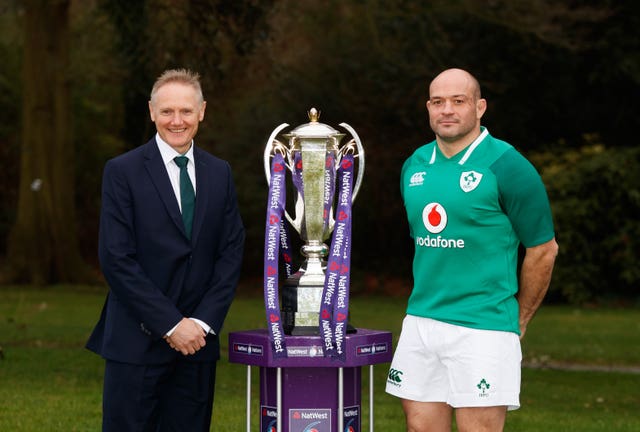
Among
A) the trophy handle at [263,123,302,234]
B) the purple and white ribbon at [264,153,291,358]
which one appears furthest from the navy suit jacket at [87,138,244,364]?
the trophy handle at [263,123,302,234]

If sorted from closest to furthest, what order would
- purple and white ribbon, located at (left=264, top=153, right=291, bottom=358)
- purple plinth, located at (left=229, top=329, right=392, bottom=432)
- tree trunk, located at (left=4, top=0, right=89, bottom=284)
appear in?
1. purple and white ribbon, located at (left=264, top=153, right=291, bottom=358)
2. purple plinth, located at (left=229, top=329, right=392, bottom=432)
3. tree trunk, located at (left=4, top=0, right=89, bottom=284)

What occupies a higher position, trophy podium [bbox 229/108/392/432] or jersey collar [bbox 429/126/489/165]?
jersey collar [bbox 429/126/489/165]

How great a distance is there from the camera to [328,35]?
80.8ft

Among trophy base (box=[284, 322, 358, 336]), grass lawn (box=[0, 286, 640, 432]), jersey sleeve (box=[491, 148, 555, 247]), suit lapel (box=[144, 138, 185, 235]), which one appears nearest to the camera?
jersey sleeve (box=[491, 148, 555, 247])

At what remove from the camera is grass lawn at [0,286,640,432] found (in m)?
8.83

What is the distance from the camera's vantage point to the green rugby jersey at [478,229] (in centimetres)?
470

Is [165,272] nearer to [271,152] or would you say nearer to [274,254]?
[274,254]

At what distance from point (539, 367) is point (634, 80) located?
34.2 feet

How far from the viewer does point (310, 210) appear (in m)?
5.48

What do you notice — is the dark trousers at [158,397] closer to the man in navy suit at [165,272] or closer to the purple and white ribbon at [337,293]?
the man in navy suit at [165,272]

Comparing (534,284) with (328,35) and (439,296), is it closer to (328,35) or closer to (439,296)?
(439,296)

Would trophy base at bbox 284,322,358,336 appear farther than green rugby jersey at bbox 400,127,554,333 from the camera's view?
Yes

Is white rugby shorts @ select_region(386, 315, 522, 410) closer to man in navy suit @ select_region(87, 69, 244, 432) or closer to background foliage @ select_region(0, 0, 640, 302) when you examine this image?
man in navy suit @ select_region(87, 69, 244, 432)

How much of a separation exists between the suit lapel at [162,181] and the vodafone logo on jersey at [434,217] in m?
1.03
